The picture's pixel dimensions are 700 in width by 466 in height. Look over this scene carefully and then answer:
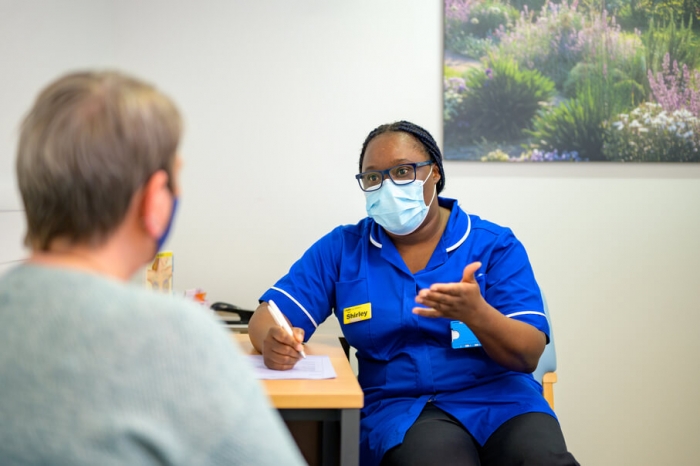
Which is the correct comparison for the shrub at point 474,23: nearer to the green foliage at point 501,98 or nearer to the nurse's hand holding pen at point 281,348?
the green foliage at point 501,98

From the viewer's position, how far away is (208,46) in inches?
103

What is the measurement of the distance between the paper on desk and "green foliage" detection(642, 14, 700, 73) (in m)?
1.84

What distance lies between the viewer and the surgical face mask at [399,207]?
1943mm

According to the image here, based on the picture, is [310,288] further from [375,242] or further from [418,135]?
[418,135]

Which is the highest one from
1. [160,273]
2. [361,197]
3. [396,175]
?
[396,175]

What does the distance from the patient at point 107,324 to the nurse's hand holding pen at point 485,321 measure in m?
0.85

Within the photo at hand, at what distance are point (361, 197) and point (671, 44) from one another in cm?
138

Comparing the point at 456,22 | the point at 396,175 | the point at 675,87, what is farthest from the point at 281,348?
the point at 675,87

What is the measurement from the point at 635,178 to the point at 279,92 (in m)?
1.48

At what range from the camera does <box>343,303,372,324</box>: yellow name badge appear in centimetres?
190

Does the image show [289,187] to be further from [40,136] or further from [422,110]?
[40,136]

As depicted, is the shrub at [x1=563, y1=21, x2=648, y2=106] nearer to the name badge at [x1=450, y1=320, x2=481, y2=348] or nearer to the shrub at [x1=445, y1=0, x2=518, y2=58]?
the shrub at [x1=445, y1=0, x2=518, y2=58]

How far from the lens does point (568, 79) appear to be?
2.61 m

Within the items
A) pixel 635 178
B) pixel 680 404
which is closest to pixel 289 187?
pixel 635 178
